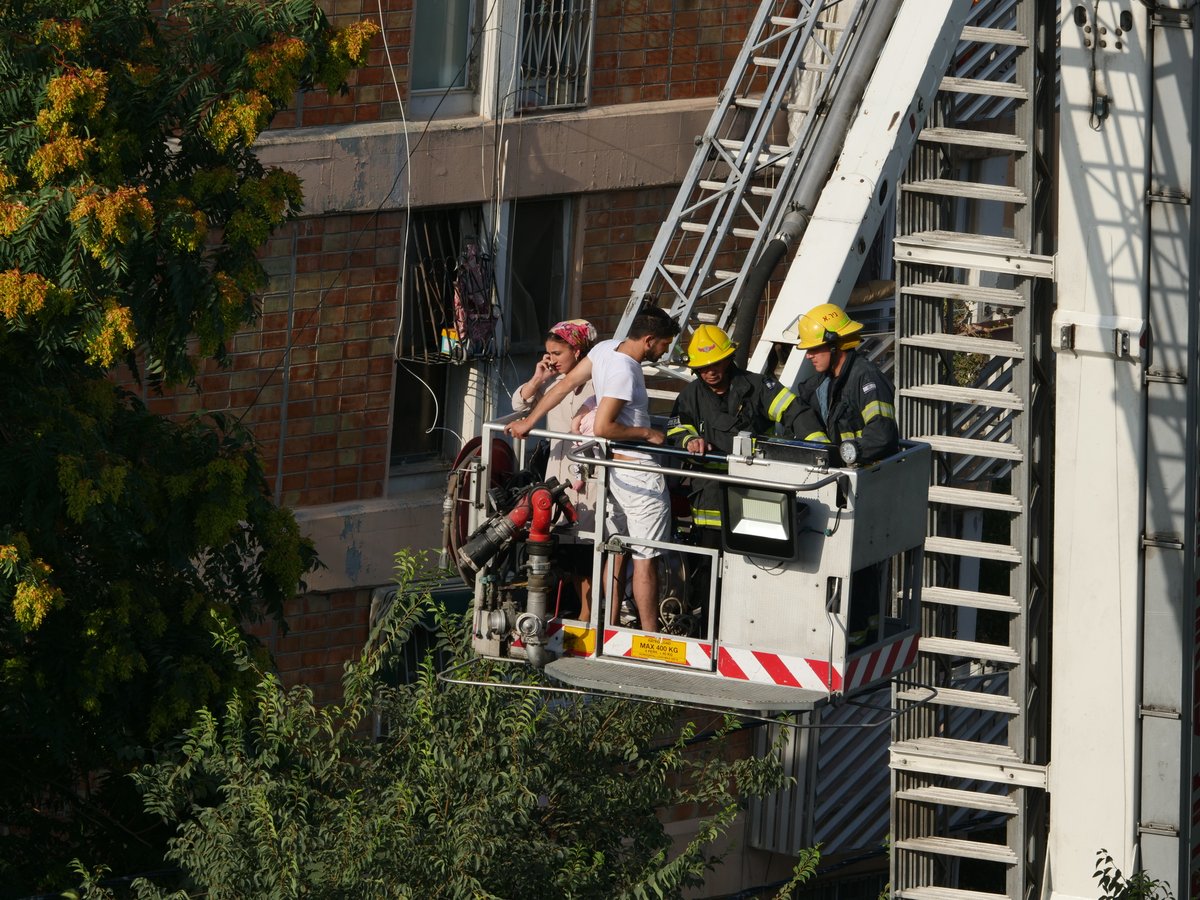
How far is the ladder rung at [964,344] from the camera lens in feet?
41.9

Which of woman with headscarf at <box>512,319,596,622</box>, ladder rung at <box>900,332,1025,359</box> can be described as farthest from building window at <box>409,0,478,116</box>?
ladder rung at <box>900,332,1025,359</box>

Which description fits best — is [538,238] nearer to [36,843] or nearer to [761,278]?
[761,278]

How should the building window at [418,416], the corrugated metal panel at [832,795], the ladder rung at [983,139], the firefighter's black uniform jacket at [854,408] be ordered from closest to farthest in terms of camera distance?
the firefighter's black uniform jacket at [854,408]
the ladder rung at [983,139]
the building window at [418,416]
the corrugated metal panel at [832,795]

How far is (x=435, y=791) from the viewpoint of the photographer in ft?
39.3

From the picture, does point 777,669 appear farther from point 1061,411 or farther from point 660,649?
point 1061,411

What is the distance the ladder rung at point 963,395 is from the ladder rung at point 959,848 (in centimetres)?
242

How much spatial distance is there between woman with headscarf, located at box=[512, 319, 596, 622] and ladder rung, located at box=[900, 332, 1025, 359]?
5.96 feet

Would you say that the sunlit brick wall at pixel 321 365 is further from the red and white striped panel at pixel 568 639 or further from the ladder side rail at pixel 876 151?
the red and white striped panel at pixel 568 639

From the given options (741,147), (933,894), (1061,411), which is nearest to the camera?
(1061,411)

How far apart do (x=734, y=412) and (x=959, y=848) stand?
3086 millimetres

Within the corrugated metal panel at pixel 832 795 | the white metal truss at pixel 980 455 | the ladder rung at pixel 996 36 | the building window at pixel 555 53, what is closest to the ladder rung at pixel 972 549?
the white metal truss at pixel 980 455

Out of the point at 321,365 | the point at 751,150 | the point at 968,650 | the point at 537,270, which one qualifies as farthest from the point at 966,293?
the point at 537,270

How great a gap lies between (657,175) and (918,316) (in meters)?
7.33

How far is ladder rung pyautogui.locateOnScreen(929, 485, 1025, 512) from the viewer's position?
12828mm
